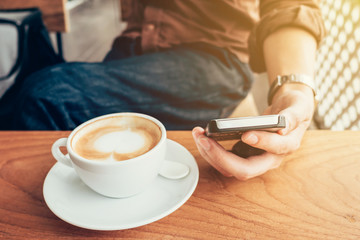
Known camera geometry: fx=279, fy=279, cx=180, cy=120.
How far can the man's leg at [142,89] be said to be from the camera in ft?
2.31

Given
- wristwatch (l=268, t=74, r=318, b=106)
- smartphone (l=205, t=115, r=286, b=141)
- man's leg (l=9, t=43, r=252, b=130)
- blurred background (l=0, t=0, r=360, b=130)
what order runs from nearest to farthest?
smartphone (l=205, t=115, r=286, b=141)
wristwatch (l=268, t=74, r=318, b=106)
man's leg (l=9, t=43, r=252, b=130)
blurred background (l=0, t=0, r=360, b=130)

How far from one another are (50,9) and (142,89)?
2.84 feet

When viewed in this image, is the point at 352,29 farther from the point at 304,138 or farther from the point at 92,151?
the point at 92,151

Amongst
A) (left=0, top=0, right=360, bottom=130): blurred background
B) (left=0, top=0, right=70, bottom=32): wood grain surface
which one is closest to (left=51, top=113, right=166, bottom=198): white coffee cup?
(left=0, top=0, right=360, bottom=130): blurred background

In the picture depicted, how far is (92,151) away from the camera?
38 cm

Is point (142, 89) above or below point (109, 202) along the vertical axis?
below

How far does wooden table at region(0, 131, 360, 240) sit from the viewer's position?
334 millimetres

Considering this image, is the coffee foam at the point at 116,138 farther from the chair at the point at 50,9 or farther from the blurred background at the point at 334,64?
the chair at the point at 50,9

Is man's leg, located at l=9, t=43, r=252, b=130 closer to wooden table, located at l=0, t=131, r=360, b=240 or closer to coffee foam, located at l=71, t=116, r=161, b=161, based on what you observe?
wooden table, located at l=0, t=131, r=360, b=240

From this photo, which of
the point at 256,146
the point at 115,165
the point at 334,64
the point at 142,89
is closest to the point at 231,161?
the point at 256,146

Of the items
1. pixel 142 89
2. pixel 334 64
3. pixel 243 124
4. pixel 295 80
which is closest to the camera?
pixel 243 124

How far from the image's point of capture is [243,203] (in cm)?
38

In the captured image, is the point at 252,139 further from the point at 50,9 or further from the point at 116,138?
the point at 50,9

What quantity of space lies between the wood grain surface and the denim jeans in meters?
0.61
